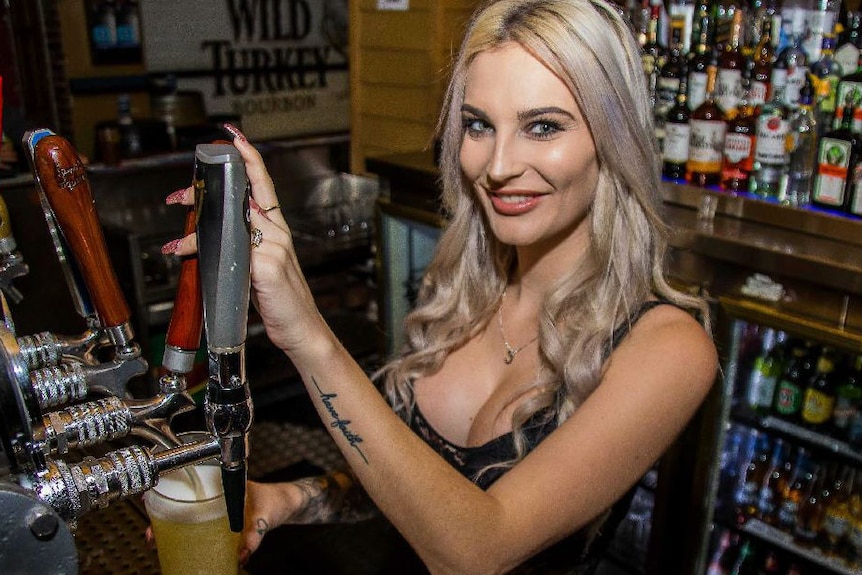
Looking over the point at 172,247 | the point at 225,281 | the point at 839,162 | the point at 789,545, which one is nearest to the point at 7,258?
the point at 172,247

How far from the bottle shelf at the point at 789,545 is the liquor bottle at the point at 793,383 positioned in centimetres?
34

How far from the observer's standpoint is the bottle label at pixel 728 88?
247 cm

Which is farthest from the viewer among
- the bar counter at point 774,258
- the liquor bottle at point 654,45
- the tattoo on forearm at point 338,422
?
the liquor bottle at point 654,45

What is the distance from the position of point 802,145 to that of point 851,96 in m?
0.27

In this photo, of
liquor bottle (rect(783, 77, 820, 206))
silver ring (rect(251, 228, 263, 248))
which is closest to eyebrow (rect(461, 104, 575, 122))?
silver ring (rect(251, 228, 263, 248))

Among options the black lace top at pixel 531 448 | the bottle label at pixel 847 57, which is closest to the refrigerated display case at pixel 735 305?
the bottle label at pixel 847 57

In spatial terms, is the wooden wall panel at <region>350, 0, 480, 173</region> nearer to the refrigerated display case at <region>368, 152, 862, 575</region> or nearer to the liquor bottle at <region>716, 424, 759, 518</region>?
the refrigerated display case at <region>368, 152, 862, 575</region>

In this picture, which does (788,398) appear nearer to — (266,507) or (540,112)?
(540,112)

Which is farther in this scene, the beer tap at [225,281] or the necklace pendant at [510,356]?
the necklace pendant at [510,356]

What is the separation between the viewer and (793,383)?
2.43 m

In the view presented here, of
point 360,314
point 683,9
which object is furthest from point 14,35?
point 683,9

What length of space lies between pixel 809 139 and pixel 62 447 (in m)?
2.33

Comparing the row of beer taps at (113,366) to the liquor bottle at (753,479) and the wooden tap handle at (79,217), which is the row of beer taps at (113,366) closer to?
the wooden tap handle at (79,217)

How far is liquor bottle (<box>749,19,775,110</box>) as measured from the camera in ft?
8.00
